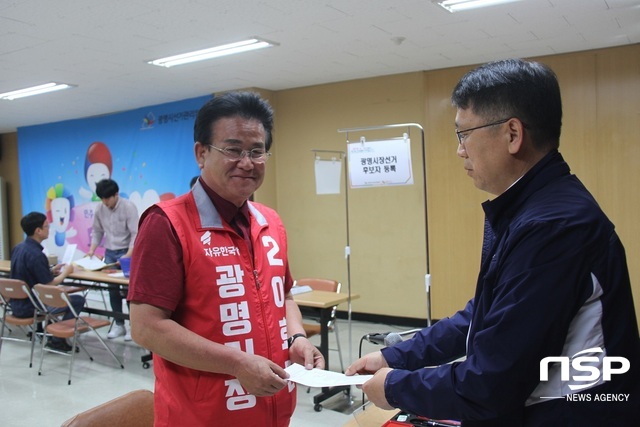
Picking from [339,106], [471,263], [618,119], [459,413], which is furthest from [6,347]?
[618,119]

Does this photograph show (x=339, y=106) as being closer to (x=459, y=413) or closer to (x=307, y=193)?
(x=307, y=193)

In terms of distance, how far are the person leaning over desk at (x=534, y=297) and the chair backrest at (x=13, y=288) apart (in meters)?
4.63

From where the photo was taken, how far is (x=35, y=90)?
21.0 ft

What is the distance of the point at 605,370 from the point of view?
0.99 meters

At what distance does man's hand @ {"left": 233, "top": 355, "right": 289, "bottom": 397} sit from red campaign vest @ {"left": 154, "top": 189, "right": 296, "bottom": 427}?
0.08 meters

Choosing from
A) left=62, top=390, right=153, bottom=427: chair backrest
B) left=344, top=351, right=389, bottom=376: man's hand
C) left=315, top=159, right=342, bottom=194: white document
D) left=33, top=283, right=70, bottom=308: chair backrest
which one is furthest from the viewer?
left=315, top=159, right=342, bottom=194: white document

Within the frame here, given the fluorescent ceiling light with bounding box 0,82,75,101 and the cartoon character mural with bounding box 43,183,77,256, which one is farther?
the cartoon character mural with bounding box 43,183,77,256

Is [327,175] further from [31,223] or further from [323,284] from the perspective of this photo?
[31,223]

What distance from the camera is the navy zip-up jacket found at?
3.10 ft

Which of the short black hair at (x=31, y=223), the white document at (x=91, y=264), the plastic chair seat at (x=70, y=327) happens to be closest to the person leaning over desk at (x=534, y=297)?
the plastic chair seat at (x=70, y=327)

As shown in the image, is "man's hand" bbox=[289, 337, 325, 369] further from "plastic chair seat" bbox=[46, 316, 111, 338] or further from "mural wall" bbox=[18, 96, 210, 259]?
"mural wall" bbox=[18, 96, 210, 259]

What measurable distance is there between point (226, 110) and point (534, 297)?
99 cm

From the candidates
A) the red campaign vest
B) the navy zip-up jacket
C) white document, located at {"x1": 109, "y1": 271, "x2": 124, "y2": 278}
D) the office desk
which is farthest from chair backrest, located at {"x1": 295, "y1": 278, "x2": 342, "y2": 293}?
the navy zip-up jacket

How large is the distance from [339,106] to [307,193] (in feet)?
3.97
